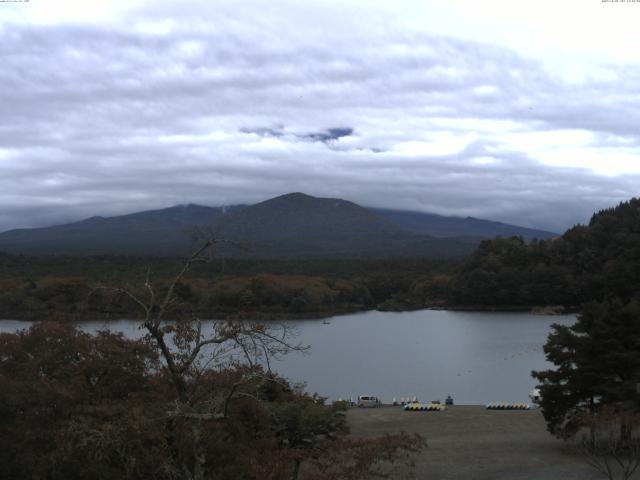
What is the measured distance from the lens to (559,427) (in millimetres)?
17109

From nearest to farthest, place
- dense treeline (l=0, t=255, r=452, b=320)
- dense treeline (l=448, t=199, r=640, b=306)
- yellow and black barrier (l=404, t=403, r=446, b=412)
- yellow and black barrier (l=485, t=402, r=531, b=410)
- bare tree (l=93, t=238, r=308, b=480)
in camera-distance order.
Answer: bare tree (l=93, t=238, r=308, b=480), yellow and black barrier (l=485, t=402, r=531, b=410), yellow and black barrier (l=404, t=403, r=446, b=412), dense treeline (l=0, t=255, r=452, b=320), dense treeline (l=448, t=199, r=640, b=306)

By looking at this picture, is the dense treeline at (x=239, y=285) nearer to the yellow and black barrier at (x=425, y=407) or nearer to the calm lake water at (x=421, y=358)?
the calm lake water at (x=421, y=358)

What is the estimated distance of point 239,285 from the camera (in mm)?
68375

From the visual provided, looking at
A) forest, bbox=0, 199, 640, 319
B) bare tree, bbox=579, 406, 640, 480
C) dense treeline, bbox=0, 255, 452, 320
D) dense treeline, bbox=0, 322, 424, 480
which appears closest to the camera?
dense treeline, bbox=0, 322, 424, 480

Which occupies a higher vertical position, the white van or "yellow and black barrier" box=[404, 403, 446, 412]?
"yellow and black barrier" box=[404, 403, 446, 412]

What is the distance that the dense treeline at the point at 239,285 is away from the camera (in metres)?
60.7

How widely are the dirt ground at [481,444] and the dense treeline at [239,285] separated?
2975 cm

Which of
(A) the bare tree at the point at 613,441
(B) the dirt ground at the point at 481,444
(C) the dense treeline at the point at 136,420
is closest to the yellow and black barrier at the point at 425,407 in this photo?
(B) the dirt ground at the point at 481,444

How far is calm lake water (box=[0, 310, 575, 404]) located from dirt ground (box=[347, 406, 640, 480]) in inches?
207

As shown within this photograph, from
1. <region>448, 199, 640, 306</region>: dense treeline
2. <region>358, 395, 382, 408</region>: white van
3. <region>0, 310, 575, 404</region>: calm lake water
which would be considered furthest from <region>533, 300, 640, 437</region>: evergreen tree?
<region>448, 199, 640, 306</region>: dense treeline

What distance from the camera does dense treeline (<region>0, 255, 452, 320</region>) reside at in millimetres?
60688

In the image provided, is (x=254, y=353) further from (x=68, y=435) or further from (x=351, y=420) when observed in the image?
(x=351, y=420)

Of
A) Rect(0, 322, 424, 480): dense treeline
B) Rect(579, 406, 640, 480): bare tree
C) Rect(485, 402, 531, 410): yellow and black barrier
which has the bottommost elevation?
Rect(485, 402, 531, 410): yellow and black barrier

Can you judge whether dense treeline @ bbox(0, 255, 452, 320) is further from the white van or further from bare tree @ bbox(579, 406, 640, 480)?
bare tree @ bbox(579, 406, 640, 480)
